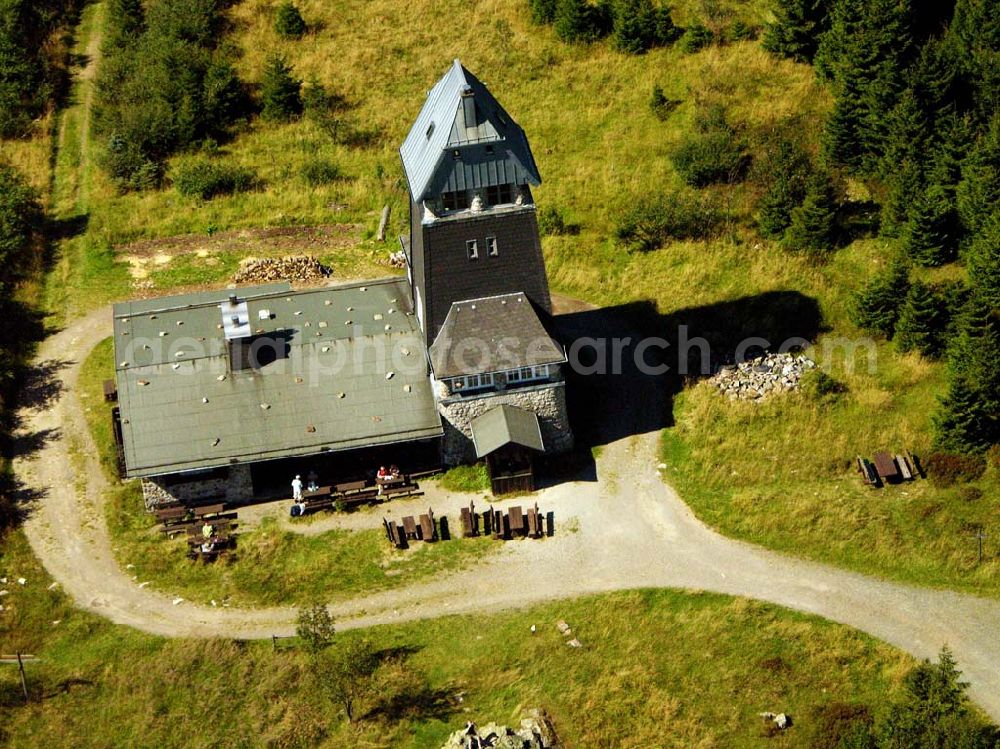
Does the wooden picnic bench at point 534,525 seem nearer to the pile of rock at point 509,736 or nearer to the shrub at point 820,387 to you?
the pile of rock at point 509,736

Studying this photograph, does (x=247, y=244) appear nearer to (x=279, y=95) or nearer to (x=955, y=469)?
(x=279, y=95)

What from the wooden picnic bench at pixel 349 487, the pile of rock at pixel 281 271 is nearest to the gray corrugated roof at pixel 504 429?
the wooden picnic bench at pixel 349 487

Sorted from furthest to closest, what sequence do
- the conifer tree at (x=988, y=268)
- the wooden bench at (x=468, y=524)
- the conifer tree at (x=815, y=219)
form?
the conifer tree at (x=815, y=219) < the conifer tree at (x=988, y=268) < the wooden bench at (x=468, y=524)

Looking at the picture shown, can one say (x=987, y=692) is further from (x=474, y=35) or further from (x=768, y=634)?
(x=474, y=35)

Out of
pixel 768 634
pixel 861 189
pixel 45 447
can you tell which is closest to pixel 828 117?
pixel 861 189

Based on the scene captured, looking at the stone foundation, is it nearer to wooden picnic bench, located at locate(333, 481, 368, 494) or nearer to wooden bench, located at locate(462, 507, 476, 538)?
wooden picnic bench, located at locate(333, 481, 368, 494)

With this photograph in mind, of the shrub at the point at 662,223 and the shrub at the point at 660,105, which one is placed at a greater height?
the shrub at the point at 660,105

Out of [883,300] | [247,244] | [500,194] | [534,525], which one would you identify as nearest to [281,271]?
[247,244]
